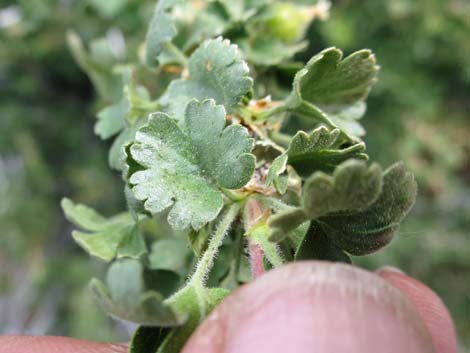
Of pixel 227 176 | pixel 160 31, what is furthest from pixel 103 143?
pixel 227 176

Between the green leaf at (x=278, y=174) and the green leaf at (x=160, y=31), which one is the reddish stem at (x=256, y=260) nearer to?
the green leaf at (x=278, y=174)

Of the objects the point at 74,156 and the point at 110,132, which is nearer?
the point at 110,132

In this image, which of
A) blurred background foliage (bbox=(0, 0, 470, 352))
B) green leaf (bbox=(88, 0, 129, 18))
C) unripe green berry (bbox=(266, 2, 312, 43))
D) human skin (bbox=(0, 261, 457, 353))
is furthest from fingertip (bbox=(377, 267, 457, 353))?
green leaf (bbox=(88, 0, 129, 18))

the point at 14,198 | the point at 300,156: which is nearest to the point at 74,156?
the point at 14,198

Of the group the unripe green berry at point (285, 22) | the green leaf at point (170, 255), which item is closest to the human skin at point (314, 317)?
the green leaf at point (170, 255)

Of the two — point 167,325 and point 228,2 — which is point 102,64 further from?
point 167,325

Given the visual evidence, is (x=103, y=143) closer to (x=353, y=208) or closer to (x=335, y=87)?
(x=335, y=87)
